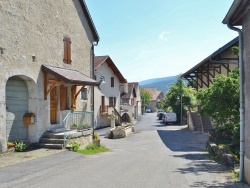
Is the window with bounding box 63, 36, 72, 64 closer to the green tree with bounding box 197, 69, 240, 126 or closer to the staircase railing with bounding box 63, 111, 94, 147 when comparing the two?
the staircase railing with bounding box 63, 111, 94, 147

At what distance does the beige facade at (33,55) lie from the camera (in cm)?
1131

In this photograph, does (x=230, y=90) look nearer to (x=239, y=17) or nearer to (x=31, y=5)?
(x=239, y=17)

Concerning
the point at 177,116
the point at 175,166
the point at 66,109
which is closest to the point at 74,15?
the point at 66,109

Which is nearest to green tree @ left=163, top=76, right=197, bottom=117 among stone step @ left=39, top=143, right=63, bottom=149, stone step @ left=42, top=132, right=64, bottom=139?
stone step @ left=42, top=132, right=64, bottom=139

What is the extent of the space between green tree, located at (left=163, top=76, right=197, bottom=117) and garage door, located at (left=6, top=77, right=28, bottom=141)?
29632 millimetres

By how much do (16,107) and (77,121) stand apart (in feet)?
11.5

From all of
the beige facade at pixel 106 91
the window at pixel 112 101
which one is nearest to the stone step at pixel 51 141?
the beige facade at pixel 106 91

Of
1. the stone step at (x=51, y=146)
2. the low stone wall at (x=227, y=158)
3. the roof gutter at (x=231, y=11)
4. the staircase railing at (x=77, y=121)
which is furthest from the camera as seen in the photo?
the staircase railing at (x=77, y=121)

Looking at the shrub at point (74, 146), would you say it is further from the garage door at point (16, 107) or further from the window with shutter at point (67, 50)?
the window with shutter at point (67, 50)

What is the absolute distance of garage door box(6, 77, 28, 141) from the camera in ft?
39.5

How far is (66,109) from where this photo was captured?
52.5 ft

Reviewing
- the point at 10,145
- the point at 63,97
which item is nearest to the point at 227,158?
the point at 10,145

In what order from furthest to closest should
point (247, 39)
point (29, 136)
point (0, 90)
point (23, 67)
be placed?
point (29, 136)
point (23, 67)
point (0, 90)
point (247, 39)

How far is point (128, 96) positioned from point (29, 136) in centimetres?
4269
